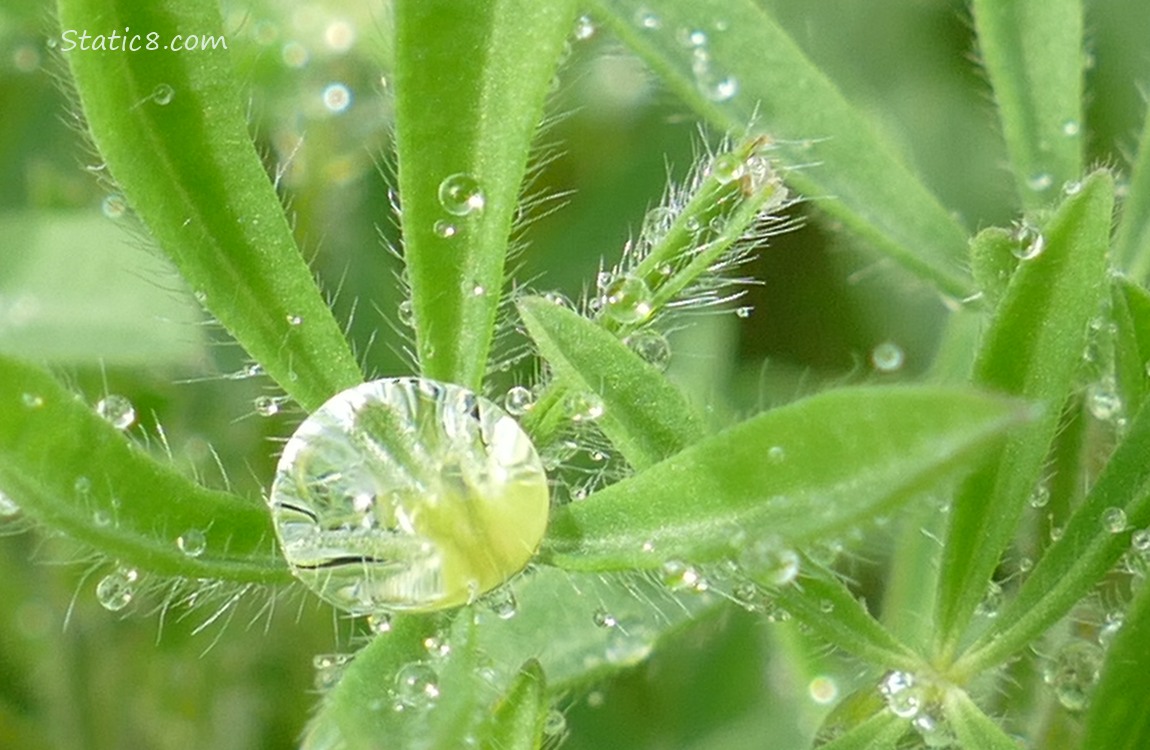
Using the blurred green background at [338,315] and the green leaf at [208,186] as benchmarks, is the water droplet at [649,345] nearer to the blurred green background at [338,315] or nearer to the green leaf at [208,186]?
the green leaf at [208,186]

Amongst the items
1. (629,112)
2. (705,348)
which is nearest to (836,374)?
(705,348)

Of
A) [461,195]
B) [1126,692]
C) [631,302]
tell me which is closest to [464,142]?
[461,195]

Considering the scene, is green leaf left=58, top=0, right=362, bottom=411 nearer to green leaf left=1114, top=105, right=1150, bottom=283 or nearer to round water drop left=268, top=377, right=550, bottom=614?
round water drop left=268, top=377, right=550, bottom=614

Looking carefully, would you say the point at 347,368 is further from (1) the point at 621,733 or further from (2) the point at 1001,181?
(2) the point at 1001,181

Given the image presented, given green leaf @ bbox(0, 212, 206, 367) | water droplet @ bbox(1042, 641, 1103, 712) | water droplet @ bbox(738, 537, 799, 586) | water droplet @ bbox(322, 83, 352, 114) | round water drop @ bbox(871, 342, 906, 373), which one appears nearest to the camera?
water droplet @ bbox(738, 537, 799, 586)

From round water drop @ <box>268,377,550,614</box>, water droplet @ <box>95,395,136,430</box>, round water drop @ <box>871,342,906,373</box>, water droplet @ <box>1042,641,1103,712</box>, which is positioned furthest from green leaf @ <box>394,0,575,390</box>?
round water drop @ <box>871,342,906,373</box>

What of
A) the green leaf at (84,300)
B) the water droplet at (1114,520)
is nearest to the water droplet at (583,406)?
the water droplet at (1114,520)

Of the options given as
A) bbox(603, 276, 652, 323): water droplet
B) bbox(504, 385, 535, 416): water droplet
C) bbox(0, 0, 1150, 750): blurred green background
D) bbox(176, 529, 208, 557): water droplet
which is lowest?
bbox(0, 0, 1150, 750): blurred green background
